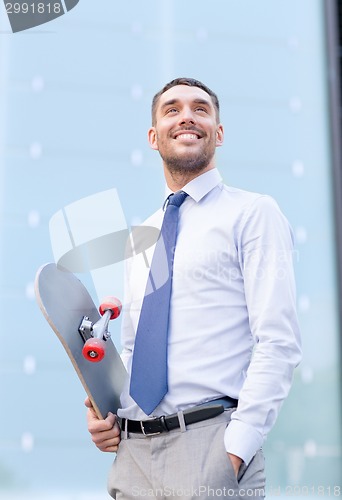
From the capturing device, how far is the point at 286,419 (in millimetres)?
2736

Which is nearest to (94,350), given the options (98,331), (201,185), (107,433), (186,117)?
(98,331)

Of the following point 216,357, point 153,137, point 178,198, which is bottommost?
point 216,357

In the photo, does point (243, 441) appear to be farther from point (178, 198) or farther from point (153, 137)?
point (153, 137)

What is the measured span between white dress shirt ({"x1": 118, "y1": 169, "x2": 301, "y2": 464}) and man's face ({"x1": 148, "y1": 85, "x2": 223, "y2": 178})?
0.46 feet

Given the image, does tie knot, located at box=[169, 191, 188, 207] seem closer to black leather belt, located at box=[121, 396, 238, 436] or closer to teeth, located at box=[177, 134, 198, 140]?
teeth, located at box=[177, 134, 198, 140]

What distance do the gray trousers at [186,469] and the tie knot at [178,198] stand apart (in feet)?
1.65

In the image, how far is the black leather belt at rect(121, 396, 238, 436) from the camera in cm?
124

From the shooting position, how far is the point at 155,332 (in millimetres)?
1358

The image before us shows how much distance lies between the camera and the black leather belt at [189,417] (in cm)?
124

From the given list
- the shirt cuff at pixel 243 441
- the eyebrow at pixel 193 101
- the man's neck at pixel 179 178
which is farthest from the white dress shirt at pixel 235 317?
the eyebrow at pixel 193 101

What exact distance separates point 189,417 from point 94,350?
227 mm

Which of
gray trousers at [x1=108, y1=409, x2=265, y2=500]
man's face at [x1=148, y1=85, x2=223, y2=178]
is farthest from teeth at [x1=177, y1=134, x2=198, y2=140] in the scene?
gray trousers at [x1=108, y1=409, x2=265, y2=500]

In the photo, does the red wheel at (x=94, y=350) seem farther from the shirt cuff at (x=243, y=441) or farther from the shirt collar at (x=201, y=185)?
the shirt collar at (x=201, y=185)

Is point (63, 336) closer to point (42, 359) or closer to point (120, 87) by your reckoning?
point (42, 359)
